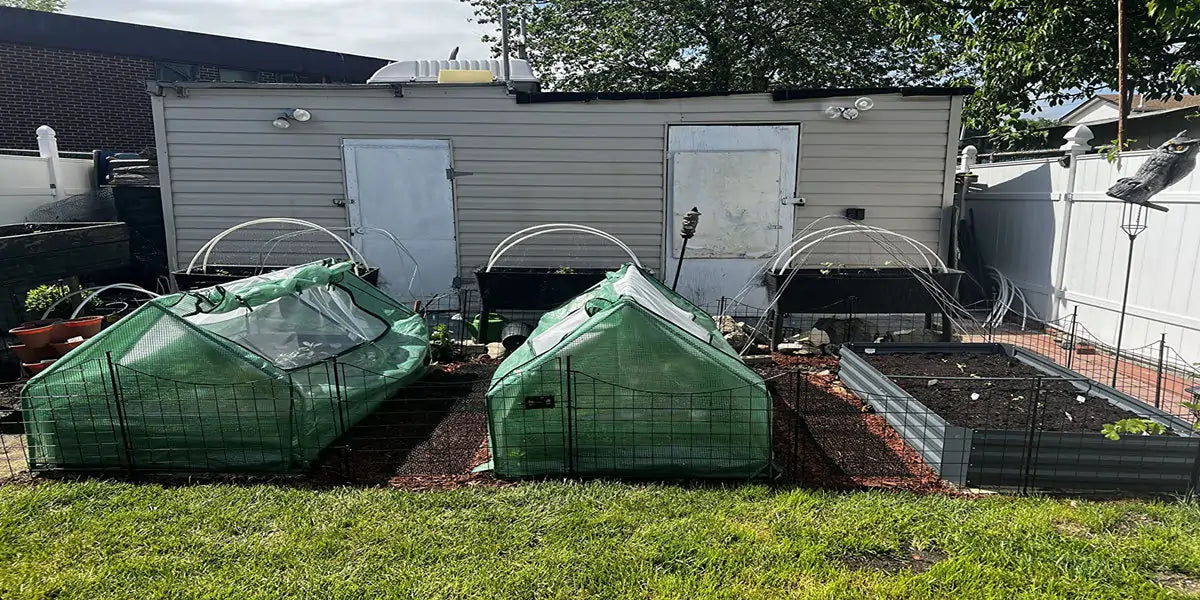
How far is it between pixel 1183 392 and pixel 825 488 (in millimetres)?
3880

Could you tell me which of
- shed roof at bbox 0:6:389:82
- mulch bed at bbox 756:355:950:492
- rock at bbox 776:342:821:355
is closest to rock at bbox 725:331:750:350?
rock at bbox 776:342:821:355

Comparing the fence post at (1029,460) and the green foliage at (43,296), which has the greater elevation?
the green foliage at (43,296)

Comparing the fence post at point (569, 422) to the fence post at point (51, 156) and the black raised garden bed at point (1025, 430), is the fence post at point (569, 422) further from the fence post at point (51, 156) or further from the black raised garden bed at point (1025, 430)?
the fence post at point (51, 156)

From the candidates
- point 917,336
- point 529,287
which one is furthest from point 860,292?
point 529,287

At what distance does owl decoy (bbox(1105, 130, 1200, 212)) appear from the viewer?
497 centimetres

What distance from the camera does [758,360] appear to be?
6.64 metres

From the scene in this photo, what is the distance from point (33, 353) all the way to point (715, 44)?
12894 millimetres

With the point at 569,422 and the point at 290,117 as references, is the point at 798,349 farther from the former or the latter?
the point at 290,117

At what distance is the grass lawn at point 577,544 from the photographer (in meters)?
2.76

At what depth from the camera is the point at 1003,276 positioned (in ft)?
28.5

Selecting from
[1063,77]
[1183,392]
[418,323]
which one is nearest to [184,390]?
[418,323]

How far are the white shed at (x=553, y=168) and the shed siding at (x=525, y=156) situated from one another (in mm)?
17

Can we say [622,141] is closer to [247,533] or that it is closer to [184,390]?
[184,390]

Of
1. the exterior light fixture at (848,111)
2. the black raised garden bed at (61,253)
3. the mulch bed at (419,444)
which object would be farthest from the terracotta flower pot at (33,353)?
the exterior light fixture at (848,111)
